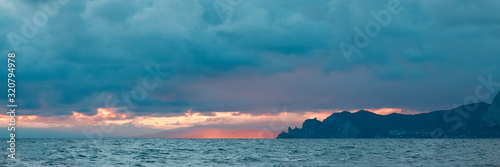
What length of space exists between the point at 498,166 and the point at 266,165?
34082mm

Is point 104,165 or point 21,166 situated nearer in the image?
point 21,166

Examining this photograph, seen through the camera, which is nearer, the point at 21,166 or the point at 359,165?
the point at 21,166

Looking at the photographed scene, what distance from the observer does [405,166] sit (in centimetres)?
6406

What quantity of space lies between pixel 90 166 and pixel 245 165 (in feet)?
80.3

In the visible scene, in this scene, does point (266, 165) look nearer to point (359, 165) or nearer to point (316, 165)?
point (316, 165)

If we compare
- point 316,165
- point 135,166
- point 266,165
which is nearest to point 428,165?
point 316,165

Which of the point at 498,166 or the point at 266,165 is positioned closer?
the point at 498,166

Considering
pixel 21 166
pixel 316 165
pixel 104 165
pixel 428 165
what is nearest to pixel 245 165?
pixel 316 165

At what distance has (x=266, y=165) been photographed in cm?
6775

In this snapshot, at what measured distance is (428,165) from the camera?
6538cm

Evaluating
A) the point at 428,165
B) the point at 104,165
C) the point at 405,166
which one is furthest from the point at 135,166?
the point at 428,165

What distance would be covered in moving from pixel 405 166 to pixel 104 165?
158 ft

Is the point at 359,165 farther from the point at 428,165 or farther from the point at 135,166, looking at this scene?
the point at 135,166

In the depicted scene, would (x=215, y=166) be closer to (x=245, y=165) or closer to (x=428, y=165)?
(x=245, y=165)
